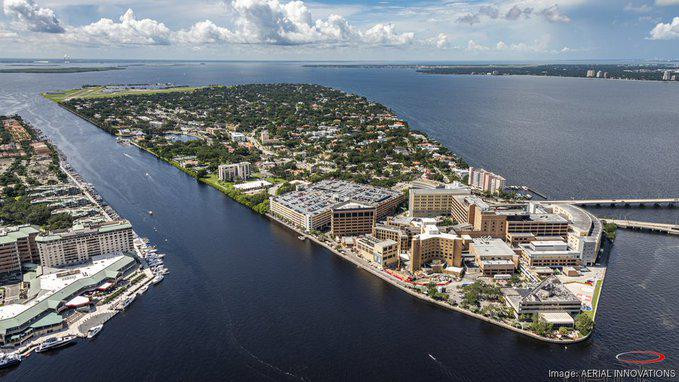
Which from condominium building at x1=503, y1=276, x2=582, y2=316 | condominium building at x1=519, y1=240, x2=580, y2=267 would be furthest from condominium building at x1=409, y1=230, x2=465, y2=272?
→ condominium building at x1=503, y1=276, x2=582, y2=316

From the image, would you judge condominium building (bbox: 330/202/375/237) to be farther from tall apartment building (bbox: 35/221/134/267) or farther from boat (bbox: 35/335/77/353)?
boat (bbox: 35/335/77/353)

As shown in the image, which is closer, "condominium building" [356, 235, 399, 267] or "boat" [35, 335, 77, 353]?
"boat" [35, 335, 77, 353]

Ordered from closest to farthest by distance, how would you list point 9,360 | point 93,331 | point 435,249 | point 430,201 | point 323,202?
point 9,360
point 93,331
point 435,249
point 430,201
point 323,202

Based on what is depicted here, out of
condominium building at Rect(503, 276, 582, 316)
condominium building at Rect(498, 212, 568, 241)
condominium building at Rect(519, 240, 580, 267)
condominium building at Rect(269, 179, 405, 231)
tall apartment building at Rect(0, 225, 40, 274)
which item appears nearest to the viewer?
condominium building at Rect(503, 276, 582, 316)

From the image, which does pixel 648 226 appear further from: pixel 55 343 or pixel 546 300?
pixel 55 343

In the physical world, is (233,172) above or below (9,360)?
above

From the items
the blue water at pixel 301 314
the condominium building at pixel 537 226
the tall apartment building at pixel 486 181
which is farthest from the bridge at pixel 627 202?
the condominium building at pixel 537 226

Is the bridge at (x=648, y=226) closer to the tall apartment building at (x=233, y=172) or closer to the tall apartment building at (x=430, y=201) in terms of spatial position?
the tall apartment building at (x=430, y=201)

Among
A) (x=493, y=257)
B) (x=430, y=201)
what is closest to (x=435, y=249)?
(x=493, y=257)

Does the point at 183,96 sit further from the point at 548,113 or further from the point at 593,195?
the point at 593,195

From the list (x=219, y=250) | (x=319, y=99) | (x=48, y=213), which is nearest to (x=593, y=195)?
(x=219, y=250)
